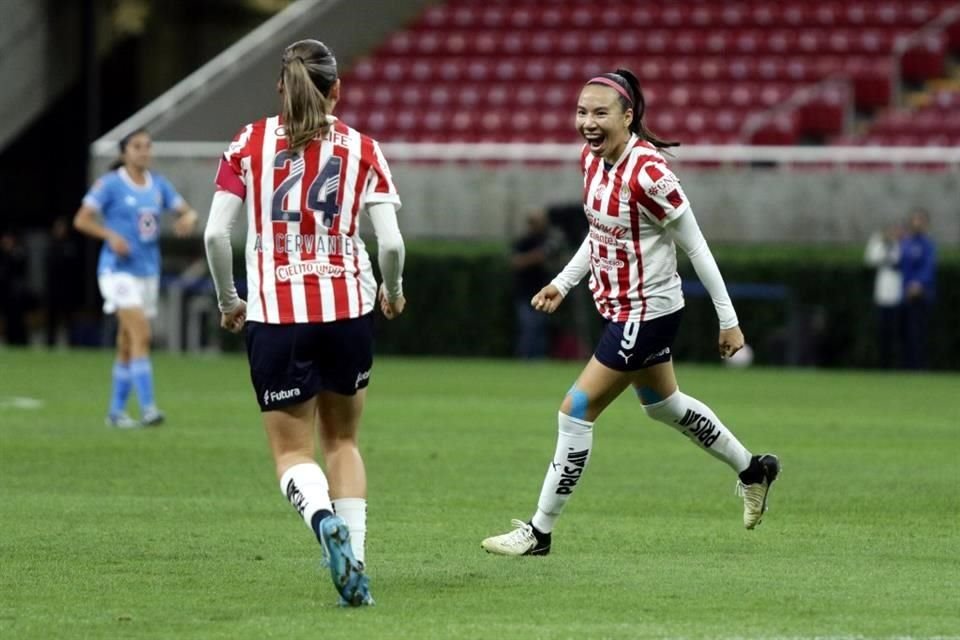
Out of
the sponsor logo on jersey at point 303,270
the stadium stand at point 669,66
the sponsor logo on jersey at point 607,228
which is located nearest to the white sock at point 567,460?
the sponsor logo on jersey at point 607,228

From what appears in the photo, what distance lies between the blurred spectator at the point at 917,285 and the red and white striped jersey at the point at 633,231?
653 inches

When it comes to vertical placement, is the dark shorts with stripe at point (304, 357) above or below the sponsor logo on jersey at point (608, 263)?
below

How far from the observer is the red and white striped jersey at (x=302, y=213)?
730 centimetres

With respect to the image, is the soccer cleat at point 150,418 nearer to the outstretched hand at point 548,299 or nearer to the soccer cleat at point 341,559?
the outstretched hand at point 548,299

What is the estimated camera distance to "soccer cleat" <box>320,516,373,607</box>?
7.00 m

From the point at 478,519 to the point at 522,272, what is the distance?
16365 millimetres

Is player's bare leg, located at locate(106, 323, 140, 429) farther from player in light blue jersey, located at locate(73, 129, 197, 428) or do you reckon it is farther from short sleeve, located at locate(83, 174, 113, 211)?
short sleeve, located at locate(83, 174, 113, 211)

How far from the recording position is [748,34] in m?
31.4

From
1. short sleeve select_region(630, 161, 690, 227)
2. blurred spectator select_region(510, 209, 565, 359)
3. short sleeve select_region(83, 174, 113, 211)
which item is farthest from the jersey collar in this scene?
blurred spectator select_region(510, 209, 565, 359)

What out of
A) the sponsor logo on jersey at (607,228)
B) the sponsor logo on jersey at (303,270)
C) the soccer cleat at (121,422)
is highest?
the sponsor logo on jersey at (607,228)

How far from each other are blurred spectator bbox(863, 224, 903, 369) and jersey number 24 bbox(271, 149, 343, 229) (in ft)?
61.4

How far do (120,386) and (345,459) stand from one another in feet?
27.6

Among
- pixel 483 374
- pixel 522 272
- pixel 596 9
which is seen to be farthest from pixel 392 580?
pixel 596 9

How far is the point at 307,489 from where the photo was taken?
24.0 feet
